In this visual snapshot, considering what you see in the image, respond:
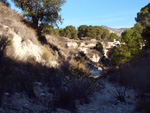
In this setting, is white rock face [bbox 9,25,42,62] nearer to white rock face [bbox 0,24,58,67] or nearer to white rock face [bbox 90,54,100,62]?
white rock face [bbox 0,24,58,67]

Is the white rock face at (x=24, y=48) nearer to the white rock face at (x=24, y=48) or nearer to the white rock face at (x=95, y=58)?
the white rock face at (x=24, y=48)

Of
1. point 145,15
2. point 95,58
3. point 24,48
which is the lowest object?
point 24,48

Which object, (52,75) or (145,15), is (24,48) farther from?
(145,15)

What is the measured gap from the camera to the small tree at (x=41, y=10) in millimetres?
14940

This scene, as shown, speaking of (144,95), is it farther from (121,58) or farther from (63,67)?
(121,58)

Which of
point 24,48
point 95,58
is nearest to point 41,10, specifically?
point 24,48

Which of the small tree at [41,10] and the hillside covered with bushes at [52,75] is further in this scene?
the small tree at [41,10]

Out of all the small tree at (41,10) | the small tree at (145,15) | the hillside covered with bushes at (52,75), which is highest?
the small tree at (145,15)

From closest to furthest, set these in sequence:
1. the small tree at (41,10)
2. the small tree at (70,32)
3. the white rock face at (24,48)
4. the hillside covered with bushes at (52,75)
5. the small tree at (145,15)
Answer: the hillside covered with bushes at (52,75), the white rock face at (24,48), the small tree at (41,10), the small tree at (145,15), the small tree at (70,32)

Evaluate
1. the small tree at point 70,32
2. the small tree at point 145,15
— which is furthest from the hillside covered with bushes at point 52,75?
the small tree at point 70,32

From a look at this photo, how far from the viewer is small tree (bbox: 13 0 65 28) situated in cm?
1494

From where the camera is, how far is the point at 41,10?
1502cm

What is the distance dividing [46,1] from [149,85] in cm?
1234

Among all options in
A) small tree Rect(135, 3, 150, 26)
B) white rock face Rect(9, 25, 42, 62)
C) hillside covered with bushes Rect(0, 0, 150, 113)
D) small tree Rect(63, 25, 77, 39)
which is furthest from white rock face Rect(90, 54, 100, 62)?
white rock face Rect(9, 25, 42, 62)
